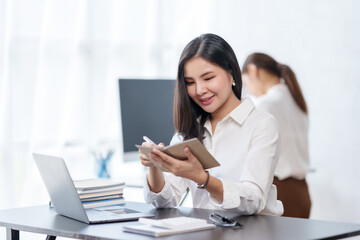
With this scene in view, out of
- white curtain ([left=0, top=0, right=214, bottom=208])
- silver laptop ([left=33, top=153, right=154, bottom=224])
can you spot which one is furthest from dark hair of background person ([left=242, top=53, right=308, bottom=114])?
silver laptop ([left=33, top=153, right=154, bottom=224])

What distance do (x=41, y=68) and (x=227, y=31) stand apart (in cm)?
199

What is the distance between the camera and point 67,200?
1850 millimetres

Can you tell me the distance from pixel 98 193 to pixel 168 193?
0.87ft

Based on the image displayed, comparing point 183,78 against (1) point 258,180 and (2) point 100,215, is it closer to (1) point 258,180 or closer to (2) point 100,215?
(1) point 258,180

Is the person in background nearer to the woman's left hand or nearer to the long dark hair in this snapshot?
the long dark hair

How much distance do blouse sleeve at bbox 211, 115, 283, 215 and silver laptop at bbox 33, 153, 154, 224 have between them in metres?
0.30

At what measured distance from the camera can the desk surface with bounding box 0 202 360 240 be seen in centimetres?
156

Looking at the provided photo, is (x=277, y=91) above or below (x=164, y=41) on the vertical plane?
below

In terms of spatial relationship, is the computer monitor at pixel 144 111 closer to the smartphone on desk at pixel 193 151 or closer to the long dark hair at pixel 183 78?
the long dark hair at pixel 183 78

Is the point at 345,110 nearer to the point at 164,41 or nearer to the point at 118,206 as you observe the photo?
the point at 164,41

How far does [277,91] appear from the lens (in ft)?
12.1

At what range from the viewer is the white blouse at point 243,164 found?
75.0 inches

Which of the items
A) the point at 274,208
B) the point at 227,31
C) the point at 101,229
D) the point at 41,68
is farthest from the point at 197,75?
the point at 227,31

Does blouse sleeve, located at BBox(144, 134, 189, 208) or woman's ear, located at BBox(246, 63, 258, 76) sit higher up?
woman's ear, located at BBox(246, 63, 258, 76)
